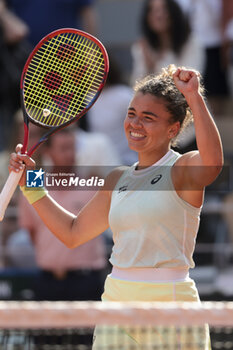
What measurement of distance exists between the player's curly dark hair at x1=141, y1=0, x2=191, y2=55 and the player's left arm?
3.22 metres

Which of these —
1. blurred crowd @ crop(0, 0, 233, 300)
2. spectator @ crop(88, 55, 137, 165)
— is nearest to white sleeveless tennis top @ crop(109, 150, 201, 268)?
blurred crowd @ crop(0, 0, 233, 300)

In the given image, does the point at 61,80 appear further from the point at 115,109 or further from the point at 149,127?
the point at 115,109

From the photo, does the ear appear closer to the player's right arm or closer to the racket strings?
the player's right arm

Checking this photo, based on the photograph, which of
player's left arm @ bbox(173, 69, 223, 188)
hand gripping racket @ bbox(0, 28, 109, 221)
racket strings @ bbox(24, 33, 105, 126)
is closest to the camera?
player's left arm @ bbox(173, 69, 223, 188)

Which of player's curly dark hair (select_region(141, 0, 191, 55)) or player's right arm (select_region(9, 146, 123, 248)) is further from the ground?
player's curly dark hair (select_region(141, 0, 191, 55))

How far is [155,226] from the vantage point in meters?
2.78

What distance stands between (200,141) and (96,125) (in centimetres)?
340

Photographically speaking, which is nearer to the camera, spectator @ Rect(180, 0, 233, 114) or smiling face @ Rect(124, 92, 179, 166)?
smiling face @ Rect(124, 92, 179, 166)

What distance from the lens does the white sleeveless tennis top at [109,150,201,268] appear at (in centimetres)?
278

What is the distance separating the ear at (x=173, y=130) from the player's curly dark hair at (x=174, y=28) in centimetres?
311

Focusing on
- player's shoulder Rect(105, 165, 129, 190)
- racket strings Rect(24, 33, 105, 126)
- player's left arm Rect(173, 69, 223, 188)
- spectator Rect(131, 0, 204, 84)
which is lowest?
player's shoulder Rect(105, 165, 129, 190)

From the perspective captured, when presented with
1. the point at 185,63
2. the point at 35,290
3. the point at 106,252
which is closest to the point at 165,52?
the point at 185,63

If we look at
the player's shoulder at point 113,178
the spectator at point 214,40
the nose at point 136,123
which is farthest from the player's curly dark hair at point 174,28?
the nose at point 136,123

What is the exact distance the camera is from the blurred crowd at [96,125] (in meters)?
5.16
